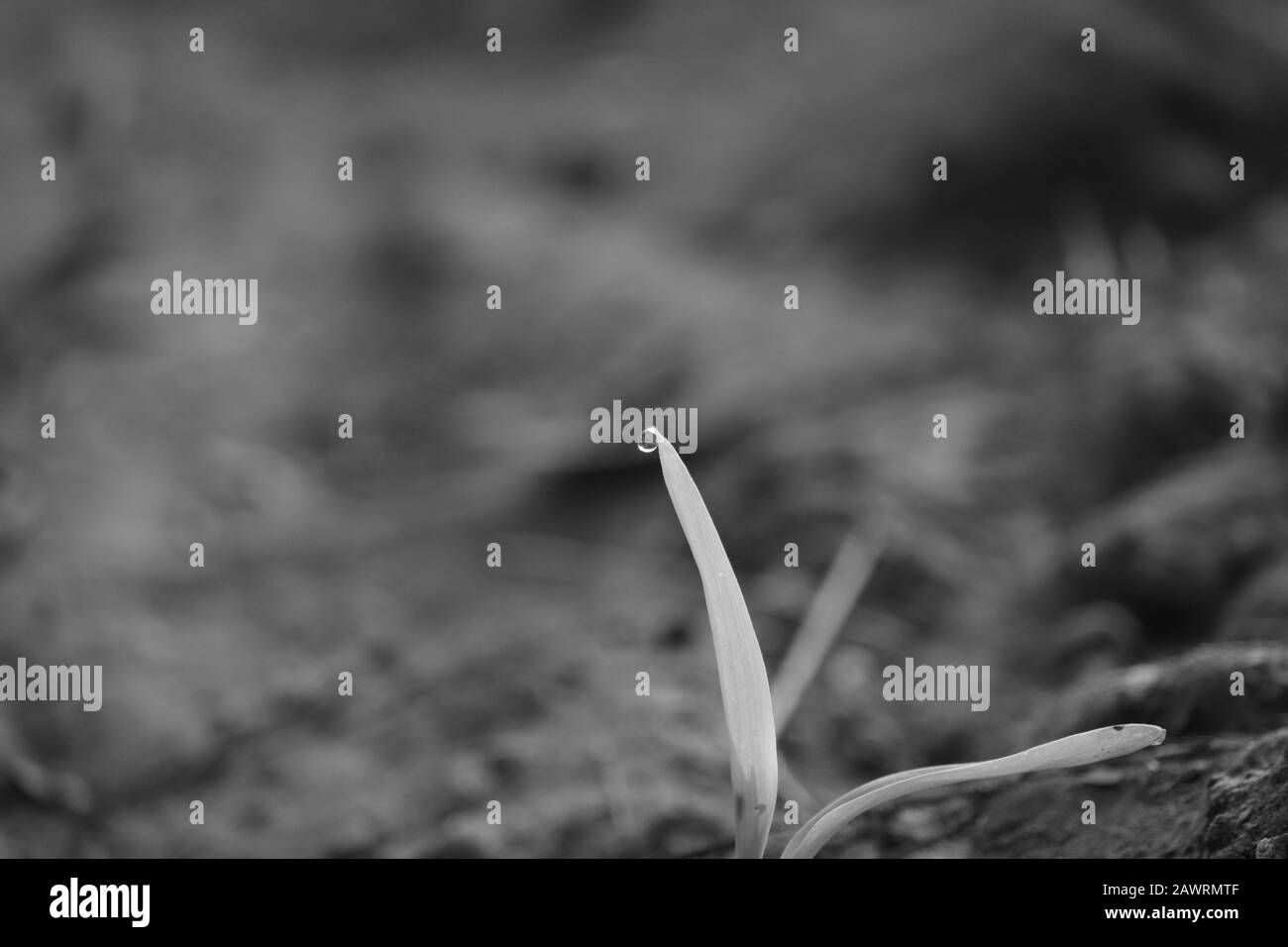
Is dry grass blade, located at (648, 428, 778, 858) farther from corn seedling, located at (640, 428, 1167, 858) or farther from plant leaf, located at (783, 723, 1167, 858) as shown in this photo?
plant leaf, located at (783, 723, 1167, 858)

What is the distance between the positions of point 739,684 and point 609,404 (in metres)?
1.88

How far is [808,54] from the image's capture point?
3869 millimetres

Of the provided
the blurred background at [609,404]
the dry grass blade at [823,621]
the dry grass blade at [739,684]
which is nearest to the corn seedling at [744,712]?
the dry grass blade at [739,684]

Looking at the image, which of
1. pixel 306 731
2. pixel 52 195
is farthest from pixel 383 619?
pixel 52 195

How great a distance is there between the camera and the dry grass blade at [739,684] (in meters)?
0.96

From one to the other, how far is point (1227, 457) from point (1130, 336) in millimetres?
487

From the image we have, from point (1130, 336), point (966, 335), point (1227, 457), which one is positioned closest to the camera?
point (1227, 457)

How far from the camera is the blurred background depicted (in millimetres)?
1535

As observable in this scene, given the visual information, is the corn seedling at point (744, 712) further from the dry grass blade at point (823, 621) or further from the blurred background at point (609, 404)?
the dry grass blade at point (823, 621)

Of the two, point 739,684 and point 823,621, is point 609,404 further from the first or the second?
point 739,684

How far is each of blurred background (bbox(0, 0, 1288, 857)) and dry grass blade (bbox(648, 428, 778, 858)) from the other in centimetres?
35

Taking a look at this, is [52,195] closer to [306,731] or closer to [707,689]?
[306,731]

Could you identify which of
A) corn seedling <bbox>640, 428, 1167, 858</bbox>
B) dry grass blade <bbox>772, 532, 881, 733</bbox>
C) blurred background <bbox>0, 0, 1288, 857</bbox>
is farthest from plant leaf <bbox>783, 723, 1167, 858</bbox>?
dry grass blade <bbox>772, 532, 881, 733</bbox>
